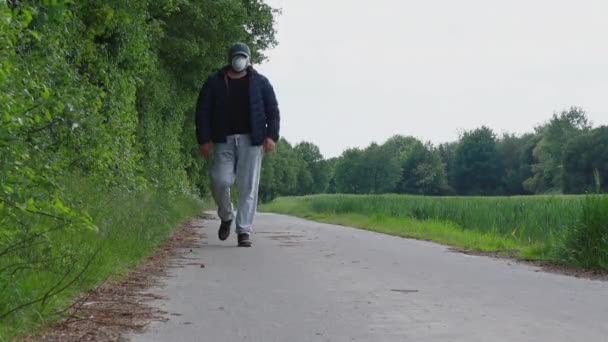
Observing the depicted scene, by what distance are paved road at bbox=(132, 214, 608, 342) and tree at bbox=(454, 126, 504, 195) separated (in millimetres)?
122061

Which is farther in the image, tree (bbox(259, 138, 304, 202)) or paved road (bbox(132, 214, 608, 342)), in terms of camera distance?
tree (bbox(259, 138, 304, 202))

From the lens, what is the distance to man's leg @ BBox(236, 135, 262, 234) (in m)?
9.16

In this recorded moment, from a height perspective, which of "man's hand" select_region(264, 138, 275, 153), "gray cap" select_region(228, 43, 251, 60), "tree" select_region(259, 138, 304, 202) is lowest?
"man's hand" select_region(264, 138, 275, 153)

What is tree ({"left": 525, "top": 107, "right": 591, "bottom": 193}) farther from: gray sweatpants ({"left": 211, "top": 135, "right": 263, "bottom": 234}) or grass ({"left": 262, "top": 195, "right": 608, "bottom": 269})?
gray sweatpants ({"left": 211, "top": 135, "right": 263, "bottom": 234})

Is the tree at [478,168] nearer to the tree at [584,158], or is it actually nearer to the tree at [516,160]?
the tree at [516,160]

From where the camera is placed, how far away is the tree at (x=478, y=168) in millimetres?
128375

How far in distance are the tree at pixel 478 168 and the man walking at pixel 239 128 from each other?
120 metres

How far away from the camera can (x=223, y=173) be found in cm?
927

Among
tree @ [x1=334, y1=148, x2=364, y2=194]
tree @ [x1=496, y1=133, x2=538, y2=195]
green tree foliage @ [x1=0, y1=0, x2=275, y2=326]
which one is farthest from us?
tree @ [x1=334, y1=148, x2=364, y2=194]

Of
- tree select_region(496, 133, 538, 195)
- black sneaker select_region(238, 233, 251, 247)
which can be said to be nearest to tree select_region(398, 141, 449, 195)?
tree select_region(496, 133, 538, 195)

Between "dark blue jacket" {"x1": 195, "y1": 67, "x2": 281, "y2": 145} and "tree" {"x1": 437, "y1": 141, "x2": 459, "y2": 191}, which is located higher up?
"tree" {"x1": 437, "y1": 141, "x2": 459, "y2": 191}

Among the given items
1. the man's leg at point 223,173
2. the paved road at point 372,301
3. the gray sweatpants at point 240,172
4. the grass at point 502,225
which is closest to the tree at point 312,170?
the grass at point 502,225

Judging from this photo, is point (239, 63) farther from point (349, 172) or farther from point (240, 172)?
point (349, 172)

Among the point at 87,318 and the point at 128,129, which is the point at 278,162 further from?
the point at 87,318
